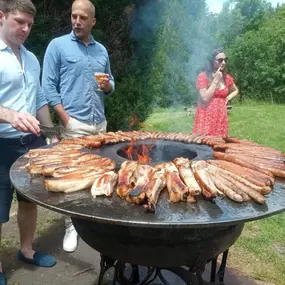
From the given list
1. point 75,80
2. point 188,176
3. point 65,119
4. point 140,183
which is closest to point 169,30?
point 75,80

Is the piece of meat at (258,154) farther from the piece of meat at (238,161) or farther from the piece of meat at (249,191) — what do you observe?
the piece of meat at (249,191)

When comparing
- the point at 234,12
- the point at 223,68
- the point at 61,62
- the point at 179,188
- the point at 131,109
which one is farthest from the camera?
the point at 234,12

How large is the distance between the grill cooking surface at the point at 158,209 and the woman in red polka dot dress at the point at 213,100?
10.0ft

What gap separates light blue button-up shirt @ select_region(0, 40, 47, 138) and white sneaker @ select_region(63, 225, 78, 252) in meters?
1.53

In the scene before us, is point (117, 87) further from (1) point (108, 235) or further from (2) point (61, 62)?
(1) point (108, 235)

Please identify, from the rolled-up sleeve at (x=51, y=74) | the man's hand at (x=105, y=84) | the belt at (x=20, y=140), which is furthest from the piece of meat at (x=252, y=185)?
the rolled-up sleeve at (x=51, y=74)

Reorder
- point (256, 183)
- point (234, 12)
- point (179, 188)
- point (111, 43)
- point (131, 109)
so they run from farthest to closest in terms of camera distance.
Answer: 1. point (234, 12)
2. point (131, 109)
3. point (111, 43)
4. point (256, 183)
5. point (179, 188)

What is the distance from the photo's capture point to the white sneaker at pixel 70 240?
4168mm

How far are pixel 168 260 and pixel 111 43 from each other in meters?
5.81

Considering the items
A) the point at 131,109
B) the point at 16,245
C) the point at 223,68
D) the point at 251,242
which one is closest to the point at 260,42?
the point at 131,109

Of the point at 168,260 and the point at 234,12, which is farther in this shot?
the point at 234,12

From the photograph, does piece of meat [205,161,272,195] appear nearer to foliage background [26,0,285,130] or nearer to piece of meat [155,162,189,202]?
piece of meat [155,162,189,202]

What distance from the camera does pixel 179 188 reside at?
212cm

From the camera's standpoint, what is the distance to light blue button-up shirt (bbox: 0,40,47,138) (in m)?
3.26
